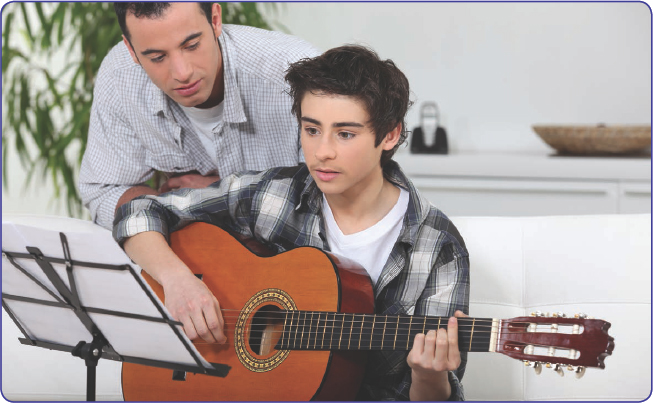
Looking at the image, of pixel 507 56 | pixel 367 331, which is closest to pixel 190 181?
pixel 367 331

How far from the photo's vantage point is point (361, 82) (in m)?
1.47

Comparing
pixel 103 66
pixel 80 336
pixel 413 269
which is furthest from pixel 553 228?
pixel 103 66

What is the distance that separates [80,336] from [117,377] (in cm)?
47

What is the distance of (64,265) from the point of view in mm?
1306

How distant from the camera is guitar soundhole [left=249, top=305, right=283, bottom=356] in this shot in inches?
58.4

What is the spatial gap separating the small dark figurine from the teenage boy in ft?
6.35

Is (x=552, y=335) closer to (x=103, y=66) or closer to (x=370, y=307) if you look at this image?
(x=370, y=307)

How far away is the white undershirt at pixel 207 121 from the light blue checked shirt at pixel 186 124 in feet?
0.06

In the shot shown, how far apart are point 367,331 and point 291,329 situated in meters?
0.16

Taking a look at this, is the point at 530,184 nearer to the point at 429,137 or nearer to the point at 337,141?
the point at 429,137

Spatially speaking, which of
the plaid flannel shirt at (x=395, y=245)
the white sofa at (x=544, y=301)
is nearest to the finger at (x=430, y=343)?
the plaid flannel shirt at (x=395, y=245)

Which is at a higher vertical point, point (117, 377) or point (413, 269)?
point (413, 269)

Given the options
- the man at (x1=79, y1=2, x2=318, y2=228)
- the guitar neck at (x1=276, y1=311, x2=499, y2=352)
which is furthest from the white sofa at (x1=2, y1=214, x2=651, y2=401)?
the guitar neck at (x1=276, y1=311, x2=499, y2=352)

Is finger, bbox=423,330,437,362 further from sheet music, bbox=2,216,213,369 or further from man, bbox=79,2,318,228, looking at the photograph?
man, bbox=79,2,318,228
